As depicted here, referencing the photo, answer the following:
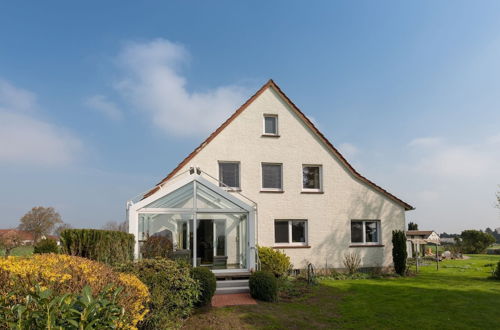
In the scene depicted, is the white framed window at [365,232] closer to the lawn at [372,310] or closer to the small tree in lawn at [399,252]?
the small tree in lawn at [399,252]

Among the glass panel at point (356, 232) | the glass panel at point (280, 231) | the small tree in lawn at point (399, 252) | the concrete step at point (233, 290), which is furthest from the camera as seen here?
the glass panel at point (356, 232)

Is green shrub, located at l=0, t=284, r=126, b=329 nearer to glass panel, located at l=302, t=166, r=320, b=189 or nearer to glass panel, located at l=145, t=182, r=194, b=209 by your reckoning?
glass panel, located at l=145, t=182, r=194, b=209

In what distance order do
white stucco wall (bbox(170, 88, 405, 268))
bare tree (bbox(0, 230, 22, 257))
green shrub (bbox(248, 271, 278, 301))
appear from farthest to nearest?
bare tree (bbox(0, 230, 22, 257)) < white stucco wall (bbox(170, 88, 405, 268)) < green shrub (bbox(248, 271, 278, 301))

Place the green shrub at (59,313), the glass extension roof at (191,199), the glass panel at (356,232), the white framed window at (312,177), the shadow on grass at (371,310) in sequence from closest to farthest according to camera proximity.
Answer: the green shrub at (59,313) → the shadow on grass at (371,310) → the glass extension roof at (191,199) → the white framed window at (312,177) → the glass panel at (356,232)

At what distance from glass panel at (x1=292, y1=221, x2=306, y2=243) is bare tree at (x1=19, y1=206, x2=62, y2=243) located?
171 ft

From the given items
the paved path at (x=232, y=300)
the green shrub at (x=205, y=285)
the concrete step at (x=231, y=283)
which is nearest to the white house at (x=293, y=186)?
the concrete step at (x=231, y=283)

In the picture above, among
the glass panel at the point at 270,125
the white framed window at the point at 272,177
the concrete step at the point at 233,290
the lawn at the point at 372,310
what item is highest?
the glass panel at the point at 270,125

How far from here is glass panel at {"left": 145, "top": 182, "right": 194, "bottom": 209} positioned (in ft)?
45.0

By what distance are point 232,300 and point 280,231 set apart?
655 centimetres

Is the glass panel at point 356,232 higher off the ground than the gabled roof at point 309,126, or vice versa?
the gabled roof at point 309,126

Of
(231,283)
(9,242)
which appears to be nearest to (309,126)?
(231,283)

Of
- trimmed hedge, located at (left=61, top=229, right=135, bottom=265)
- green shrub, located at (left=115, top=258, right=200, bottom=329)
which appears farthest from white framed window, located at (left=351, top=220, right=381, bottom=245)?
trimmed hedge, located at (left=61, top=229, right=135, bottom=265)

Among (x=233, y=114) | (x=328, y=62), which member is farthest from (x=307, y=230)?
(x=328, y=62)

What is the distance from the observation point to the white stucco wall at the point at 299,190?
57.7 ft
